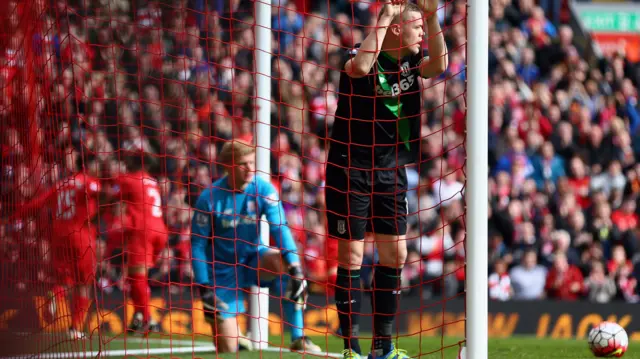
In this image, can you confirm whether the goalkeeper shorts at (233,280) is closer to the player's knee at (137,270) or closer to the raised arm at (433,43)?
the player's knee at (137,270)

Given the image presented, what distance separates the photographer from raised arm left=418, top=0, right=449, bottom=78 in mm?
4588

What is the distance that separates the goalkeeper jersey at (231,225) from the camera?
625cm

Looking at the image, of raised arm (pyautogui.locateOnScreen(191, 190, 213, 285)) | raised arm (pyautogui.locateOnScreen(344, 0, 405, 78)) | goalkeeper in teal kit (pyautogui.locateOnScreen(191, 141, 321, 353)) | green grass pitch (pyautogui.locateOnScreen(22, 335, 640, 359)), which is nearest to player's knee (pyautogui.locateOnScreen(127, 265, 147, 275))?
green grass pitch (pyautogui.locateOnScreen(22, 335, 640, 359))

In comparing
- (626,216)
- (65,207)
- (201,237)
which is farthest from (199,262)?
(626,216)

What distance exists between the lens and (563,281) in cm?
1026

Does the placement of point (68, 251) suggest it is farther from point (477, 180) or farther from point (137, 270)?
point (137, 270)

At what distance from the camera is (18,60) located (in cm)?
592

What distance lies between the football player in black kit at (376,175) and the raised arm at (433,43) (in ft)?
0.15

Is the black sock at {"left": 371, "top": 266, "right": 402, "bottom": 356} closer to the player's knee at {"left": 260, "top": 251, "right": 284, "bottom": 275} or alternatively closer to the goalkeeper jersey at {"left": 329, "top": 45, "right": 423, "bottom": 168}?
the goalkeeper jersey at {"left": 329, "top": 45, "right": 423, "bottom": 168}

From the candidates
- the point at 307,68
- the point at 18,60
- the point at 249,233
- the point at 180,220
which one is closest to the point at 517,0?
the point at 307,68

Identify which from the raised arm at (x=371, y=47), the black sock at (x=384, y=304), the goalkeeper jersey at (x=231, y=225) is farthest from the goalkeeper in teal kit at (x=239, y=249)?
the raised arm at (x=371, y=47)

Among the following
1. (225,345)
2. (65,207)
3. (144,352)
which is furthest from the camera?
(225,345)

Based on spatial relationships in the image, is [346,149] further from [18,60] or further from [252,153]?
[18,60]

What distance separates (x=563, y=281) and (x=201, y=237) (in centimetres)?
519
